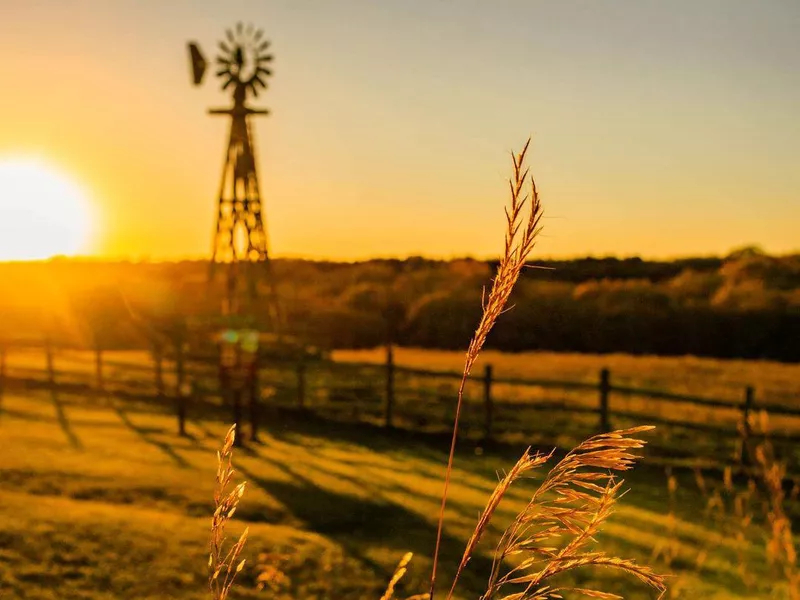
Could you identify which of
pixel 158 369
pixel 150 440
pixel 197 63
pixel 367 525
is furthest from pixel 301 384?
pixel 197 63

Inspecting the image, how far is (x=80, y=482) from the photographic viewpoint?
Result: 7.82m

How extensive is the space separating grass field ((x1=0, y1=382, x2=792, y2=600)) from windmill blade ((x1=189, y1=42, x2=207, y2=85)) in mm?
9951

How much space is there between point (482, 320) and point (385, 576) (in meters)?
4.73

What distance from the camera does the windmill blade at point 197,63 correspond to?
18.1 meters

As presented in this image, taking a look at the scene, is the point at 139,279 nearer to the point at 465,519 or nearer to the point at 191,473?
the point at 191,473

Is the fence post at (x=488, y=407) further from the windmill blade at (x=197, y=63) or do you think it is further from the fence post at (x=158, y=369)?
the windmill blade at (x=197, y=63)

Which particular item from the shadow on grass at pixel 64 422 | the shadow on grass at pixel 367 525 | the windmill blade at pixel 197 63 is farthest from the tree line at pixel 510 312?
the shadow on grass at pixel 367 525

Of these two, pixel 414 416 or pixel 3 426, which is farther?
pixel 414 416

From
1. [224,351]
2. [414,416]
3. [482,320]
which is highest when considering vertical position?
[482,320]

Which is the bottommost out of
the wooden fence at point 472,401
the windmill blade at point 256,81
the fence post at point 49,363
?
the wooden fence at point 472,401

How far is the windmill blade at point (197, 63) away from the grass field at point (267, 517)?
9.95m

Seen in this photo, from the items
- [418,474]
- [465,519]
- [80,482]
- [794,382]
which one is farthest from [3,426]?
[794,382]

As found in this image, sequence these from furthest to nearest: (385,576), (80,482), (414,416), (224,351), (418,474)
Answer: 1. (224,351)
2. (414,416)
3. (418,474)
4. (80,482)
5. (385,576)

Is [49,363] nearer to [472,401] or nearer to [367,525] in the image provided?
[472,401]
